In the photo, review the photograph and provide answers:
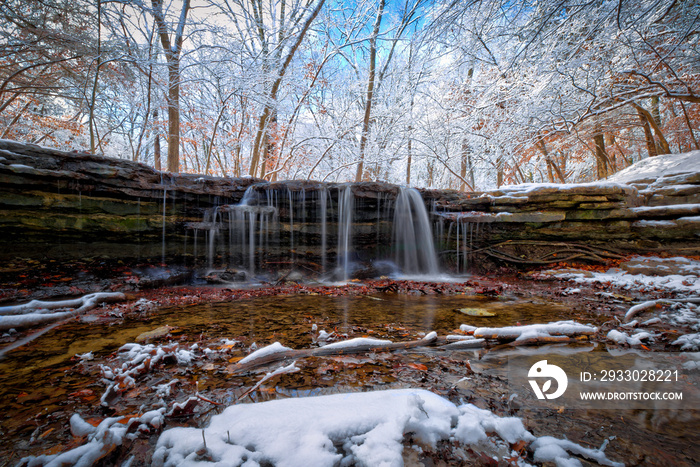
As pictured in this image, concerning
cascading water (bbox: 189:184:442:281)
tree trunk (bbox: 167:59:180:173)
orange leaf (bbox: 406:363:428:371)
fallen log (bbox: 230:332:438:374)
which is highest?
tree trunk (bbox: 167:59:180:173)

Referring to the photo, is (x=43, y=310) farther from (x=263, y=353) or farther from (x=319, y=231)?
(x=319, y=231)

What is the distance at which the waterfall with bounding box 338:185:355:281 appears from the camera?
8234mm

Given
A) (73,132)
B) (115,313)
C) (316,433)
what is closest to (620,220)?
(316,433)

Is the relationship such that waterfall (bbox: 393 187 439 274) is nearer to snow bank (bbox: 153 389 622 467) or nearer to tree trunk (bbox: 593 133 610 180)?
snow bank (bbox: 153 389 622 467)

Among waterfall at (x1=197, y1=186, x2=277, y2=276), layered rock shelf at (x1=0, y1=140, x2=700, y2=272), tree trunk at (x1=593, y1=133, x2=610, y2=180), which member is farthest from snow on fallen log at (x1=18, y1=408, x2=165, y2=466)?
tree trunk at (x1=593, y1=133, x2=610, y2=180)

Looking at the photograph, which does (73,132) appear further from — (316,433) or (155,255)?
(316,433)

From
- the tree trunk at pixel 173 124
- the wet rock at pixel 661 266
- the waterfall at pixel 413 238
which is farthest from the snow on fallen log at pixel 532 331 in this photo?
the tree trunk at pixel 173 124

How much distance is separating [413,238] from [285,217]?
4.53m

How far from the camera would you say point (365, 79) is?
515 inches

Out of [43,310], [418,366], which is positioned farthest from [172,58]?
[418,366]

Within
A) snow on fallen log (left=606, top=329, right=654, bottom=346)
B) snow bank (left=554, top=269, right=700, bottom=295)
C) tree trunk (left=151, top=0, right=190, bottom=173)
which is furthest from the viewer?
tree trunk (left=151, top=0, right=190, bottom=173)

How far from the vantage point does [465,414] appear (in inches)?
57.6

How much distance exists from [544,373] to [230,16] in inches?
520

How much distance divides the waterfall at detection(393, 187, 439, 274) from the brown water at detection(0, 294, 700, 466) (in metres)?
5.08
